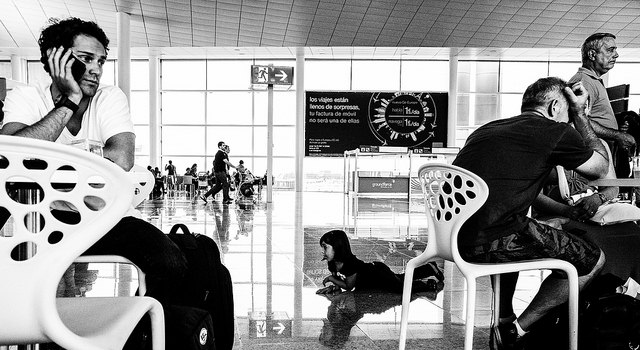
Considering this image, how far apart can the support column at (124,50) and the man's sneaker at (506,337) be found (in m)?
13.3

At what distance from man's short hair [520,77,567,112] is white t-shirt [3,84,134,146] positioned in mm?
1619

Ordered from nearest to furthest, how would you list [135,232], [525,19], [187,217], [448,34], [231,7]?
[135,232] → [187,217] → [231,7] → [525,19] → [448,34]

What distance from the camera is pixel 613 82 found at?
71.2 ft

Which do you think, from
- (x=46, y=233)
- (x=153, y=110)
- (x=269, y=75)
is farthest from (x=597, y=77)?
(x=153, y=110)

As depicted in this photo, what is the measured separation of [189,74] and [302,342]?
20854 mm

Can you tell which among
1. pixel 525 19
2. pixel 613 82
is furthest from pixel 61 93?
pixel 613 82

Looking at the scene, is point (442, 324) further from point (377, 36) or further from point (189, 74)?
point (189, 74)

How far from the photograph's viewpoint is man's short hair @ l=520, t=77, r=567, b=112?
233 centimetres

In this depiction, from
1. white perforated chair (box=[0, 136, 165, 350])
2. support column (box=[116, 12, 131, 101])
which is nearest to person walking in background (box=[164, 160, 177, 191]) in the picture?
support column (box=[116, 12, 131, 101])

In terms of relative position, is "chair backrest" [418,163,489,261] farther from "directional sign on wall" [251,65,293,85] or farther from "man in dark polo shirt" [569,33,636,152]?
"directional sign on wall" [251,65,293,85]

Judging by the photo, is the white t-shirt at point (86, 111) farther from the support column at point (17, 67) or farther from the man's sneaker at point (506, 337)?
the support column at point (17, 67)

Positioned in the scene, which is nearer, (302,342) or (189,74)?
(302,342)

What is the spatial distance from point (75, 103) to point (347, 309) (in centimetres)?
182

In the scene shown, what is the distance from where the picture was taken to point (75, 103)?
2107 millimetres
